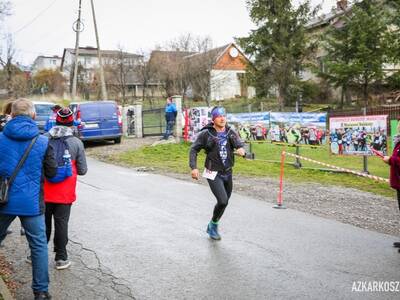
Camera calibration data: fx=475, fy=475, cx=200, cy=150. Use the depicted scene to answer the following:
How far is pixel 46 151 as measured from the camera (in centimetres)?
450

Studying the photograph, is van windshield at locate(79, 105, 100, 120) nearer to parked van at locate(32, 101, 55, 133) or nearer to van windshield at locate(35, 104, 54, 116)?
parked van at locate(32, 101, 55, 133)

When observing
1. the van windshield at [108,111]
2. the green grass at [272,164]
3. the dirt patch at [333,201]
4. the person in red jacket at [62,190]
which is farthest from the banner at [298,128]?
the person in red jacket at [62,190]

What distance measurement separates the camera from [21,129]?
4359 mm

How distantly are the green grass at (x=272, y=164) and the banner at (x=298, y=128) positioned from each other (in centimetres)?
60

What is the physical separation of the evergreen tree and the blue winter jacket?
109 feet

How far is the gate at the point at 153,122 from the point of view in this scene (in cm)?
2380

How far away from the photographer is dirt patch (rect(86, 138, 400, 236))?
8.15 m

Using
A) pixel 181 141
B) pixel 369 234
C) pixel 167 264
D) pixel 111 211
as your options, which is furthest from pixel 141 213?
pixel 181 141

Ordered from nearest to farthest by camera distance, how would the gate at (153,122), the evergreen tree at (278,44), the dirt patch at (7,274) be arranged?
the dirt patch at (7,274) < the gate at (153,122) < the evergreen tree at (278,44)

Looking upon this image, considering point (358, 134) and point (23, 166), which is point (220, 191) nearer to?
point (23, 166)

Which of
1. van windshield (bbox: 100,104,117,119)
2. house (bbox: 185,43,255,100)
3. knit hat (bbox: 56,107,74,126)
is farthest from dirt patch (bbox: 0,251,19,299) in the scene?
house (bbox: 185,43,255,100)

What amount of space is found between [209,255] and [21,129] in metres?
2.83

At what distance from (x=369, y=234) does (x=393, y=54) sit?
1081 inches

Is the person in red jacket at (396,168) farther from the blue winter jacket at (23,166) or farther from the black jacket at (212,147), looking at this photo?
the blue winter jacket at (23,166)
